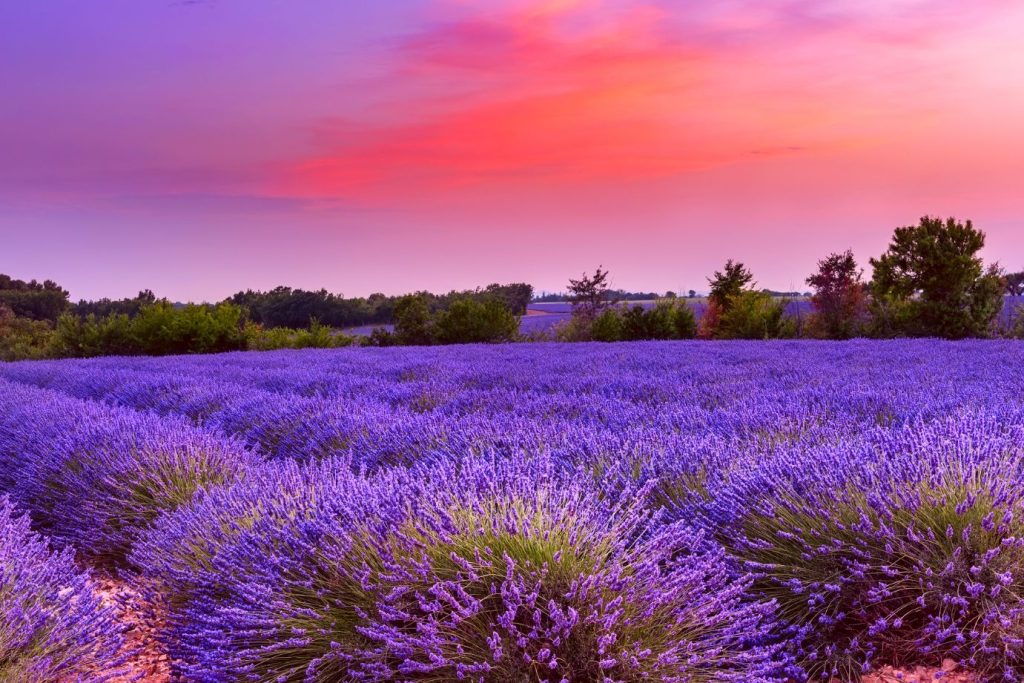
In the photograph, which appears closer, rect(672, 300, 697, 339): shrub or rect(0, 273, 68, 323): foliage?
rect(672, 300, 697, 339): shrub

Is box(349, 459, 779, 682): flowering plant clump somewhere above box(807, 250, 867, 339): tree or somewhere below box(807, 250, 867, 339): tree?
below

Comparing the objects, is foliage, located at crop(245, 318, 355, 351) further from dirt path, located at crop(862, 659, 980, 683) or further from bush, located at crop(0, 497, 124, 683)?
dirt path, located at crop(862, 659, 980, 683)

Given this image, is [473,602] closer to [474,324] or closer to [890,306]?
[474,324]

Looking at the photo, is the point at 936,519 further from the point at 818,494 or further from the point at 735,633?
the point at 735,633

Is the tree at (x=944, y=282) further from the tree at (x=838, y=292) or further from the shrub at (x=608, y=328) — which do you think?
the shrub at (x=608, y=328)

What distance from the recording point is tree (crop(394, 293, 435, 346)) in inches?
658

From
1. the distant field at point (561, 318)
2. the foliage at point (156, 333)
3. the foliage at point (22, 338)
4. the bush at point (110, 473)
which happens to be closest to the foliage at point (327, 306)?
the distant field at point (561, 318)

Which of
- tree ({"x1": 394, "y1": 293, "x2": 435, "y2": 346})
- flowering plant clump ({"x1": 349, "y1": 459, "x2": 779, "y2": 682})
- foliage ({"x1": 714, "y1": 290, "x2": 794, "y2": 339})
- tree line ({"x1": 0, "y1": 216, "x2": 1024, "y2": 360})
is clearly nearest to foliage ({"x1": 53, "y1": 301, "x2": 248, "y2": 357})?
tree line ({"x1": 0, "y1": 216, "x2": 1024, "y2": 360})

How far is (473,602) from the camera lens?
181cm

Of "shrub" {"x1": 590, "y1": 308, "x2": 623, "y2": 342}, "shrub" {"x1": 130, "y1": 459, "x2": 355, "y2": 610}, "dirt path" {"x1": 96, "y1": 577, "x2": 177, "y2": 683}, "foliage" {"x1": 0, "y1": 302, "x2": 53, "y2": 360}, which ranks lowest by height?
"dirt path" {"x1": 96, "y1": 577, "x2": 177, "y2": 683}

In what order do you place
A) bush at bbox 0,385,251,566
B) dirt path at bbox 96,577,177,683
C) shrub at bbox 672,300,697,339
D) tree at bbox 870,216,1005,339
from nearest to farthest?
dirt path at bbox 96,577,177,683, bush at bbox 0,385,251,566, tree at bbox 870,216,1005,339, shrub at bbox 672,300,697,339

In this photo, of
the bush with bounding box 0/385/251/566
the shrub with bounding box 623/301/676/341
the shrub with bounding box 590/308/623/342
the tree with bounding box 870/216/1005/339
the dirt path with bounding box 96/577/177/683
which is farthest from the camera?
the shrub with bounding box 590/308/623/342

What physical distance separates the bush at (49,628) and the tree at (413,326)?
14.0 m

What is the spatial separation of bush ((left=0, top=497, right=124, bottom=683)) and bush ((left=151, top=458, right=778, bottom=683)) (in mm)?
297
